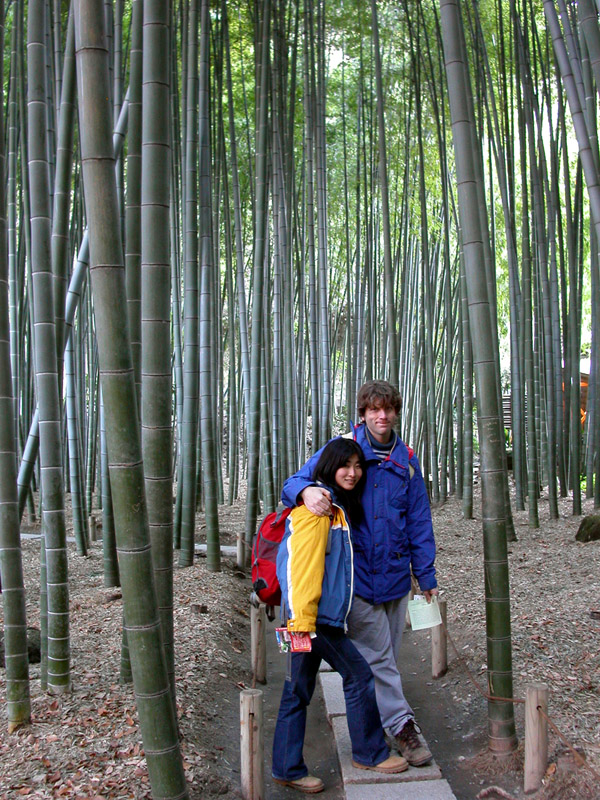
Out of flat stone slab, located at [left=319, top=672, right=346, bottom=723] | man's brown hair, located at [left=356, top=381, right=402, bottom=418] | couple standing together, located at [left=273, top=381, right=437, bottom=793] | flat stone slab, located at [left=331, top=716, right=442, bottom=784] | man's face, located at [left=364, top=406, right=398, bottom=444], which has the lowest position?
flat stone slab, located at [left=319, top=672, right=346, bottom=723]

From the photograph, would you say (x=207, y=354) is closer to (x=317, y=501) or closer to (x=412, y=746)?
(x=317, y=501)

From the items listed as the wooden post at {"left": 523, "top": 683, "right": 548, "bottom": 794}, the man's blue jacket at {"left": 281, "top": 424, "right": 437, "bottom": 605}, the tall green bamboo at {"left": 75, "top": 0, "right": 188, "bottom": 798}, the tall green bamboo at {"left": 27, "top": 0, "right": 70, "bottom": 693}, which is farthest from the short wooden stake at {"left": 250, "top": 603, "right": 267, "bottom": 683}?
the tall green bamboo at {"left": 75, "top": 0, "right": 188, "bottom": 798}

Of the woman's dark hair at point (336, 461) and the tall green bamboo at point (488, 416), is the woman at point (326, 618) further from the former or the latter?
the tall green bamboo at point (488, 416)

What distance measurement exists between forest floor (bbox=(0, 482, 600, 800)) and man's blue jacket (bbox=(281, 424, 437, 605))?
Result: 537mm

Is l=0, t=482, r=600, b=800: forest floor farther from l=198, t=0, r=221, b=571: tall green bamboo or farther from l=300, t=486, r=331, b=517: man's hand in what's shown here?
l=300, t=486, r=331, b=517: man's hand

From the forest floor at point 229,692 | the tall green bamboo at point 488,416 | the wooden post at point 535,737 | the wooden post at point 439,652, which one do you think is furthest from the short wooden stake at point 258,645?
the wooden post at point 535,737

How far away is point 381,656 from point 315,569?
383 mm

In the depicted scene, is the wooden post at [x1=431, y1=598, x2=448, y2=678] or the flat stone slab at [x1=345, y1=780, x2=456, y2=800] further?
the wooden post at [x1=431, y1=598, x2=448, y2=678]

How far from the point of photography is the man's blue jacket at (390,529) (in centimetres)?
202

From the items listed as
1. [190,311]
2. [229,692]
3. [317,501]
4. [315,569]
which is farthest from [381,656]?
[190,311]

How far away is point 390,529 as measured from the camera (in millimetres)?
2053

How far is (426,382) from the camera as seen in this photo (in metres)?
6.59

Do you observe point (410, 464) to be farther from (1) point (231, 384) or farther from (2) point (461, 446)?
(1) point (231, 384)

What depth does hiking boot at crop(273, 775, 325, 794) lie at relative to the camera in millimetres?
1935
